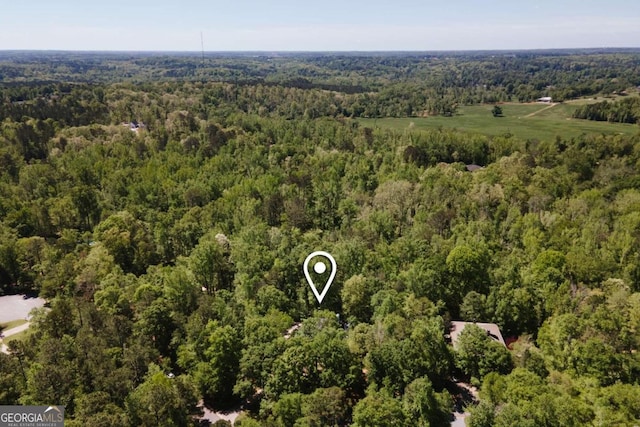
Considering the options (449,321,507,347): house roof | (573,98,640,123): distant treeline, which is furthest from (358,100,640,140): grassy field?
(449,321,507,347): house roof

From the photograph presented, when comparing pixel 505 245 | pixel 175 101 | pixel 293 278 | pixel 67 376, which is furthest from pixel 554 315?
pixel 175 101

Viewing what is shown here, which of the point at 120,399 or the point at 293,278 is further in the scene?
the point at 293,278

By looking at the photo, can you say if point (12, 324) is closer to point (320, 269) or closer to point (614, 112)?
point (320, 269)

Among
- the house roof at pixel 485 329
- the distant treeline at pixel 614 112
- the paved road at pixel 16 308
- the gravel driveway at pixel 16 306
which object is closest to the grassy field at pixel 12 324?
the paved road at pixel 16 308

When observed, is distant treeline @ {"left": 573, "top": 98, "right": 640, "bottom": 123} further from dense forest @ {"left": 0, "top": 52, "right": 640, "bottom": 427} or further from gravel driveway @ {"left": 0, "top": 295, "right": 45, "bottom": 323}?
gravel driveway @ {"left": 0, "top": 295, "right": 45, "bottom": 323}

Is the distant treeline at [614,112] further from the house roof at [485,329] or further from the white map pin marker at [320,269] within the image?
the white map pin marker at [320,269]

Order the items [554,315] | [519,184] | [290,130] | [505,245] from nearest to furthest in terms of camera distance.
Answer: [554,315] → [505,245] → [519,184] → [290,130]

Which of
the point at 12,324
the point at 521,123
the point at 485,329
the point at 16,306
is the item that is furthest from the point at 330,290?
the point at 521,123

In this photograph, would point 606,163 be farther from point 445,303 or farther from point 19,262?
point 19,262
